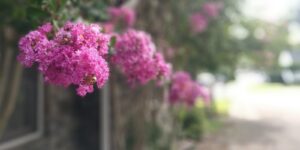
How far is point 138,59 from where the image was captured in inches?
115

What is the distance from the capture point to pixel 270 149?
324 inches

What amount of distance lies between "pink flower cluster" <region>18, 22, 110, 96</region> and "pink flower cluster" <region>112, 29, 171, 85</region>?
2.48 feet

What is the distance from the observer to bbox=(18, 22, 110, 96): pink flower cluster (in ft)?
6.44

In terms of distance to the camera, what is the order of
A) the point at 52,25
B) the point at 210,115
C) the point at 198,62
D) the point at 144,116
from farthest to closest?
the point at 210,115 < the point at 198,62 < the point at 144,116 < the point at 52,25

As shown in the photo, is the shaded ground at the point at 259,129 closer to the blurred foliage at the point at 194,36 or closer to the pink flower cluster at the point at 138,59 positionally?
the blurred foliage at the point at 194,36

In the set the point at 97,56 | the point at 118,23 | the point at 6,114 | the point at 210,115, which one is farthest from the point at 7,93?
the point at 210,115

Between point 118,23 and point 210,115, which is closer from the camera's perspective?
point 118,23

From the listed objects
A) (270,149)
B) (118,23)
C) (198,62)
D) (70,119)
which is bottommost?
(270,149)

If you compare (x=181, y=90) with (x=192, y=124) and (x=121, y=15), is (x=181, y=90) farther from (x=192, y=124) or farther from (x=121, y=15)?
(x=192, y=124)

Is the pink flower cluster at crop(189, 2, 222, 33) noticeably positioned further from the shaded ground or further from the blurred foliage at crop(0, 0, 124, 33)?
the blurred foliage at crop(0, 0, 124, 33)

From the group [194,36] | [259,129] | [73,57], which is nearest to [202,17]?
[194,36]

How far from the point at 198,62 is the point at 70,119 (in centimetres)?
338

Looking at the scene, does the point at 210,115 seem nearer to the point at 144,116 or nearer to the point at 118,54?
the point at 144,116

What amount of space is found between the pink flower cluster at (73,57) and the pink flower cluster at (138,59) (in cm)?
76
